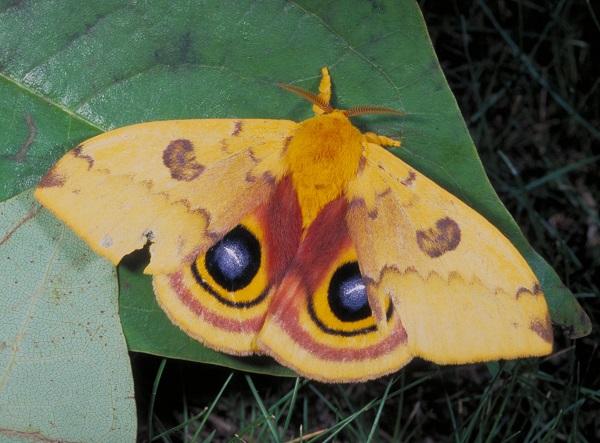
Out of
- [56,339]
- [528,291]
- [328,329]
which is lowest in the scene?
[56,339]

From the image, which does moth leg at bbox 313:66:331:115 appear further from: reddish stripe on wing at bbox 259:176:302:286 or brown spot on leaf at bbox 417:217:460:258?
brown spot on leaf at bbox 417:217:460:258

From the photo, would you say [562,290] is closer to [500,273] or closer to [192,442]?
[500,273]

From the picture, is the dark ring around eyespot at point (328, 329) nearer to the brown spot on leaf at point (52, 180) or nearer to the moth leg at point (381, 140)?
the moth leg at point (381, 140)

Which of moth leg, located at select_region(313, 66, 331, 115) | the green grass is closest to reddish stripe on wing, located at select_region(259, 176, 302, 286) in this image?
moth leg, located at select_region(313, 66, 331, 115)

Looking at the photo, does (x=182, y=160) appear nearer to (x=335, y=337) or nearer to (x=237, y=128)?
(x=237, y=128)

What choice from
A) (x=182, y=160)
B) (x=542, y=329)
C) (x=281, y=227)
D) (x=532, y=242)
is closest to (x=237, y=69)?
(x=182, y=160)

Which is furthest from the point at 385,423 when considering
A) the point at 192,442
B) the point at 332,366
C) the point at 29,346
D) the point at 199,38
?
the point at 199,38

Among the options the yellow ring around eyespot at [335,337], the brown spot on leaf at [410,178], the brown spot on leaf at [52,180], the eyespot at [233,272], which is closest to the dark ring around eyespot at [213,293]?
the eyespot at [233,272]
